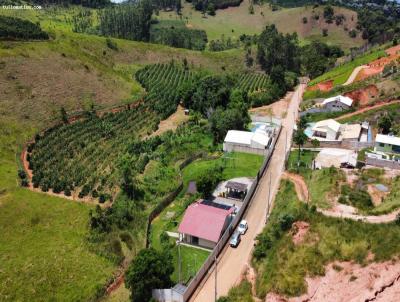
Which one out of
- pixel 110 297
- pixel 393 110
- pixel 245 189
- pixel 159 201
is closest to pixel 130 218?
pixel 159 201

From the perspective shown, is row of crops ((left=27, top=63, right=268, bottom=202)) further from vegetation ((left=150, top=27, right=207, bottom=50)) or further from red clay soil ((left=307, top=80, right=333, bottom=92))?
vegetation ((left=150, top=27, right=207, bottom=50))

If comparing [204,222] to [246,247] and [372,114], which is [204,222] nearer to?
[246,247]

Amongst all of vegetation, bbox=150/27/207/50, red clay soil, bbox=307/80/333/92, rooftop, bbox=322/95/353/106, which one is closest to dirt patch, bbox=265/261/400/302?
rooftop, bbox=322/95/353/106

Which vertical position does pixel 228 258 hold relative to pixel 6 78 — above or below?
below

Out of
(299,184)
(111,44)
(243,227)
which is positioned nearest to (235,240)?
(243,227)

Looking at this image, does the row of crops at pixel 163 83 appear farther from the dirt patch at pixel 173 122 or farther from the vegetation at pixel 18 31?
the vegetation at pixel 18 31

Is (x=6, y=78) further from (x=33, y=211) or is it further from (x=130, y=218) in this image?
(x=130, y=218)
